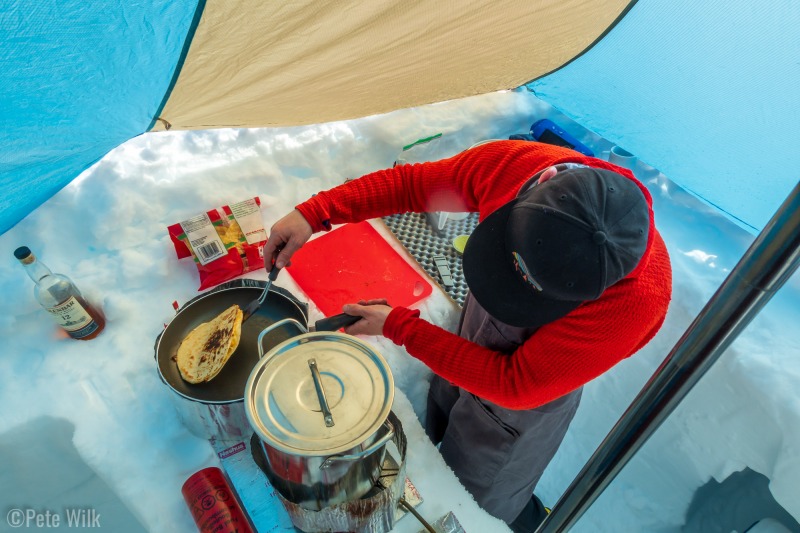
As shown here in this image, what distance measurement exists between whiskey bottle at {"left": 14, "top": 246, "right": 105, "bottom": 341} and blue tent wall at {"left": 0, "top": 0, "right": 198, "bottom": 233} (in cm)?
21

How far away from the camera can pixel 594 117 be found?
1.80 m

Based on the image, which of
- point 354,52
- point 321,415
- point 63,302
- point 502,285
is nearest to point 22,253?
point 63,302

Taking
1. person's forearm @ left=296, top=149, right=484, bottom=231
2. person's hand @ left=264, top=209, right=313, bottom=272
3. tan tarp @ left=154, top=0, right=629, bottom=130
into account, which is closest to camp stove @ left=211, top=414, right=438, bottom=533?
person's hand @ left=264, top=209, right=313, bottom=272

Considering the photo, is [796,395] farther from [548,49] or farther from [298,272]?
[298,272]

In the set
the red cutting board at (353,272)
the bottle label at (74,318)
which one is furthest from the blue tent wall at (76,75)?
the red cutting board at (353,272)

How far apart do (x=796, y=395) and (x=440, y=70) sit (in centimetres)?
134

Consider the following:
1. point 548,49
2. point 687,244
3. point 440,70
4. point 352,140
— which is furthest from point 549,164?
point 687,244

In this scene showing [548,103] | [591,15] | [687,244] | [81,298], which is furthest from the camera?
[548,103]

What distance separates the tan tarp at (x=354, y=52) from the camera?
0.97 metres

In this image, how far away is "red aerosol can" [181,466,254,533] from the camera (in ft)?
2.71

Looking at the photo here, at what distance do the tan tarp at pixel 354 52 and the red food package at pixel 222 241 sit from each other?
10.0 inches

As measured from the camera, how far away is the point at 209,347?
3.13ft

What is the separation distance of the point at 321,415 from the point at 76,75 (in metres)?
0.73

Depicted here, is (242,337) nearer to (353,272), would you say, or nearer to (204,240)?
(204,240)
